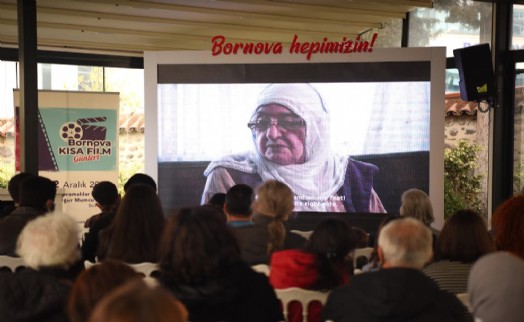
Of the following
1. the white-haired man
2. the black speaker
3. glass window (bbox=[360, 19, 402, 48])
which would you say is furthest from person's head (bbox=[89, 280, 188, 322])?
glass window (bbox=[360, 19, 402, 48])

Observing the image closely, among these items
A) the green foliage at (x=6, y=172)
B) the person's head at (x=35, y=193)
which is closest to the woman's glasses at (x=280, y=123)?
the person's head at (x=35, y=193)

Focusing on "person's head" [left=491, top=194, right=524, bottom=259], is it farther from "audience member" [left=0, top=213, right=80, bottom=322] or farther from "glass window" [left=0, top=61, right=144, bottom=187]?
"glass window" [left=0, top=61, right=144, bottom=187]

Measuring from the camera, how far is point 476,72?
9.16 m

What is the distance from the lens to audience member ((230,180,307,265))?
4.42 metres

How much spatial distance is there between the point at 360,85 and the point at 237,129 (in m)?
1.63

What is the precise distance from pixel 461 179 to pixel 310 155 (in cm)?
294

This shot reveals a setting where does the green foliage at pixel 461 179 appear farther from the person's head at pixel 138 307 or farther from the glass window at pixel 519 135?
the person's head at pixel 138 307

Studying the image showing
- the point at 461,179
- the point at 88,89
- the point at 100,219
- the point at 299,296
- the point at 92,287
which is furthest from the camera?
the point at 88,89

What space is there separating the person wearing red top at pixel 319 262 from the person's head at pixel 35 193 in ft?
6.68

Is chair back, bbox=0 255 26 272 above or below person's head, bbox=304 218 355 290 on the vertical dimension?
below

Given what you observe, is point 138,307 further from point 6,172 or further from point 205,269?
point 6,172

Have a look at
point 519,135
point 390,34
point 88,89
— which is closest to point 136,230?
point 519,135

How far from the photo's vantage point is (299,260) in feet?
12.4

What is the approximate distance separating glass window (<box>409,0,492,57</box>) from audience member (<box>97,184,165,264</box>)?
6.76 meters
